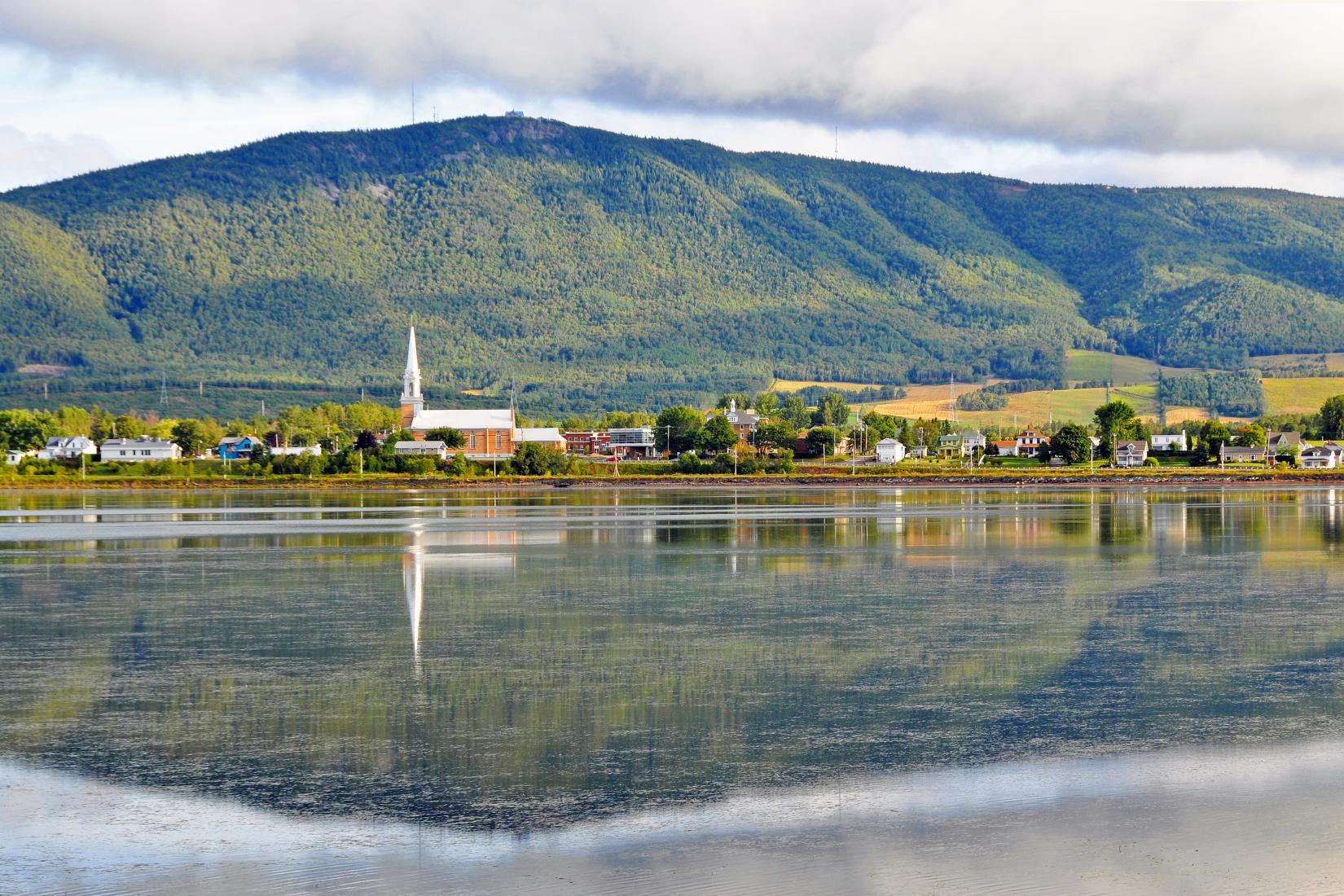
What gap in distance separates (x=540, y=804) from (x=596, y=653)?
8949 millimetres

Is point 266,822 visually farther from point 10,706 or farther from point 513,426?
point 513,426

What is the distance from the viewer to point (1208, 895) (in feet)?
39.8

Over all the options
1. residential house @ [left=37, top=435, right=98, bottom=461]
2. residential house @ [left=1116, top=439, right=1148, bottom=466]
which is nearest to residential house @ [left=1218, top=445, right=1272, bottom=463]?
residential house @ [left=1116, top=439, right=1148, bottom=466]

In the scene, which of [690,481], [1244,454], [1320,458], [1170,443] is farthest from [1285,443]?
[690,481]

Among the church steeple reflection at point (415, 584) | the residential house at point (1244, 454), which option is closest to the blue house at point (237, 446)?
the residential house at point (1244, 454)

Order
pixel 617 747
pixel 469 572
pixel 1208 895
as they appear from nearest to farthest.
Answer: pixel 1208 895 < pixel 617 747 < pixel 469 572

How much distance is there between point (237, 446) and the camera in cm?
18062

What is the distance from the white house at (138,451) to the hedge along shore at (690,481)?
2826cm

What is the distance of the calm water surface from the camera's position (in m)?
13.1

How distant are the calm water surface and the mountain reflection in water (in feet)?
0.30

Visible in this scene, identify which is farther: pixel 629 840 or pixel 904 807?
pixel 904 807

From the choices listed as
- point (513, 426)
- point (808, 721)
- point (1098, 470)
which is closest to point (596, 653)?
point (808, 721)

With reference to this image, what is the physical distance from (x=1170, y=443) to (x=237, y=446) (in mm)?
116634

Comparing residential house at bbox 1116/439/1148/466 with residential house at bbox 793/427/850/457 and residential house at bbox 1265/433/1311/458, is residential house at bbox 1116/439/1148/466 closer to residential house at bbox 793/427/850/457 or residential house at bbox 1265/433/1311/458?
residential house at bbox 1265/433/1311/458
